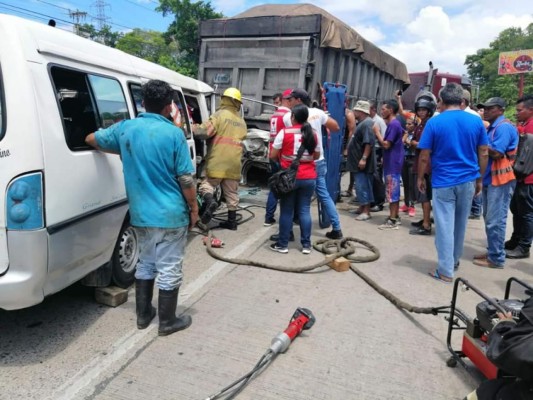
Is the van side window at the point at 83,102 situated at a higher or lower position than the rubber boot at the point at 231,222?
higher

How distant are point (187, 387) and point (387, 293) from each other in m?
2.15

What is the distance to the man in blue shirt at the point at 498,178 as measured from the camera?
4.76 m

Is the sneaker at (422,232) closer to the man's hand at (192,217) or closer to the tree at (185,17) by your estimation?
the man's hand at (192,217)

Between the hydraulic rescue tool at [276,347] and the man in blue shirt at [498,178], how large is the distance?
9.11 ft

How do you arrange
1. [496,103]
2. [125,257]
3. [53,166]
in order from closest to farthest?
[53,166]
[125,257]
[496,103]

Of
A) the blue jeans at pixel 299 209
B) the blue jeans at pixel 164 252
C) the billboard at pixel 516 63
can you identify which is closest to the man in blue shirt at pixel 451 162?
the blue jeans at pixel 299 209

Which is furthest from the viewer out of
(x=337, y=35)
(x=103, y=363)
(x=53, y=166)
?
(x=337, y=35)

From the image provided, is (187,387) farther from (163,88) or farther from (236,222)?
(236,222)

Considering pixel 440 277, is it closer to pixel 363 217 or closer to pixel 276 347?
pixel 276 347

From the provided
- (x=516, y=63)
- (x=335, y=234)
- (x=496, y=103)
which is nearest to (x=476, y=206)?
(x=496, y=103)

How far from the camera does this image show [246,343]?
312 centimetres

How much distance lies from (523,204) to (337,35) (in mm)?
4520

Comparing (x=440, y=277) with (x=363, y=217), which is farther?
(x=363, y=217)

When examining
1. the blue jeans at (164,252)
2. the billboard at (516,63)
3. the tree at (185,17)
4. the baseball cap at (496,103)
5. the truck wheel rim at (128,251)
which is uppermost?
the tree at (185,17)
